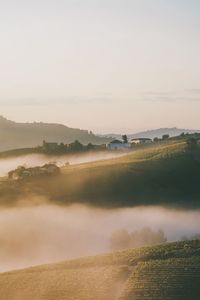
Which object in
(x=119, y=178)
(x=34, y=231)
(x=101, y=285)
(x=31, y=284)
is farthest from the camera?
(x=119, y=178)

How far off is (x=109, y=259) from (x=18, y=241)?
223 feet

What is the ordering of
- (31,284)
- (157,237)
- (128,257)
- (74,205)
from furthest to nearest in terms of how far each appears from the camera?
(74,205)
(157,237)
(128,257)
(31,284)

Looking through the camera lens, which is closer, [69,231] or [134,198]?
[69,231]

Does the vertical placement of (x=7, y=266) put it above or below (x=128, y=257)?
below

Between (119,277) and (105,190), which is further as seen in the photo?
(105,190)

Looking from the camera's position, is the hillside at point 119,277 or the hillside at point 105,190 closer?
the hillside at point 119,277

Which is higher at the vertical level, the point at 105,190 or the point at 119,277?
the point at 105,190

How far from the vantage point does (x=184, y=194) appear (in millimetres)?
195625

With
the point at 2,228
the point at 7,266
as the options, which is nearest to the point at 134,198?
the point at 2,228

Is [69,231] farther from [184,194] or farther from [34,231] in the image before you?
[184,194]

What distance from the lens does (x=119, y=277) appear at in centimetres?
7456

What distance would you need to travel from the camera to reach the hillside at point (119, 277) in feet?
228

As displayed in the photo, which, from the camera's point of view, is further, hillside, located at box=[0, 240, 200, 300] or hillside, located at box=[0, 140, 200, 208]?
hillside, located at box=[0, 140, 200, 208]

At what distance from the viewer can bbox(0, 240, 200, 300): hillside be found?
69.6 meters
